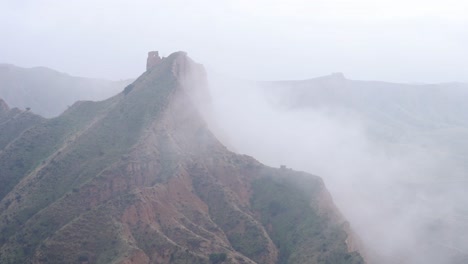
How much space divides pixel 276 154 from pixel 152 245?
3036 inches

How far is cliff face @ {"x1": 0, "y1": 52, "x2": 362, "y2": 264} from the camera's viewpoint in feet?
256

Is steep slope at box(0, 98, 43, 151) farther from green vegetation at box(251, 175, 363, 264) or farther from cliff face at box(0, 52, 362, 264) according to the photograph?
green vegetation at box(251, 175, 363, 264)

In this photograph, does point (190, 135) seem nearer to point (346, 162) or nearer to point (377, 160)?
point (346, 162)

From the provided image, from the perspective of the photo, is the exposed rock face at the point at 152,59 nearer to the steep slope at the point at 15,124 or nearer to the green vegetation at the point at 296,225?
the steep slope at the point at 15,124

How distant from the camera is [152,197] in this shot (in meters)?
86.8

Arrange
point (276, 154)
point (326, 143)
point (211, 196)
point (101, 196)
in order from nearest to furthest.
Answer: point (101, 196), point (211, 196), point (276, 154), point (326, 143)

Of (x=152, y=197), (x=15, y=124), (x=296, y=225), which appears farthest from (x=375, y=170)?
(x=15, y=124)

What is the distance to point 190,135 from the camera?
10994 cm

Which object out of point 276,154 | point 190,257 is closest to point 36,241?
Answer: point 190,257

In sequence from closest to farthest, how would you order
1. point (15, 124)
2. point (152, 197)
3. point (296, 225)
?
point (152, 197) < point (296, 225) < point (15, 124)

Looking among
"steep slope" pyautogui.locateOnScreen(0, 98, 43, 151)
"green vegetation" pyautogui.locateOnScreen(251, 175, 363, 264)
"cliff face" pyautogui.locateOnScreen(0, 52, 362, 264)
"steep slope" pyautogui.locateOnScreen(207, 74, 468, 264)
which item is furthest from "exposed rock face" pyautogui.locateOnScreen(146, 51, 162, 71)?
"green vegetation" pyautogui.locateOnScreen(251, 175, 363, 264)

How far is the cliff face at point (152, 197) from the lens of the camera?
256 feet

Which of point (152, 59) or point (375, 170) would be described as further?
point (375, 170)

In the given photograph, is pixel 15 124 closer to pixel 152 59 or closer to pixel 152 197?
pixel 152 59
